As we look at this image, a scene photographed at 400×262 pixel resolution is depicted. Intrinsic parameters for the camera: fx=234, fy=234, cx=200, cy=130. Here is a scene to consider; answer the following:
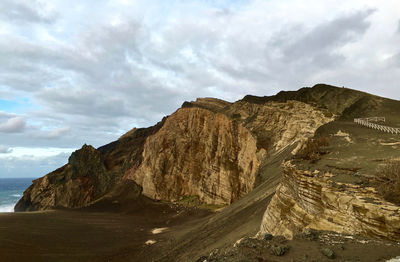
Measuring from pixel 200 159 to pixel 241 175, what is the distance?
13775 mm

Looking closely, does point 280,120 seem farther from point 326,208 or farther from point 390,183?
point 390,183

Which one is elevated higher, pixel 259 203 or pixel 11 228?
pixel 259 203

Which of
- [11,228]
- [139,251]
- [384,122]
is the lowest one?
[139,251]

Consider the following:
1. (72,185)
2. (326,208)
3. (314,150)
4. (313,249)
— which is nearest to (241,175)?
(314,150)

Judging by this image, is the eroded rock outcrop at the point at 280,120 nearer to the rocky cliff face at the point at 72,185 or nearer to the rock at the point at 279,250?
the rock at the point at 279,250

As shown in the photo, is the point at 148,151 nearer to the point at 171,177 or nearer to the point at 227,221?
the point at 171,177

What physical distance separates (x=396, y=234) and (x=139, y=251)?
24904 mm

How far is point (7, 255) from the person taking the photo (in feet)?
77.9

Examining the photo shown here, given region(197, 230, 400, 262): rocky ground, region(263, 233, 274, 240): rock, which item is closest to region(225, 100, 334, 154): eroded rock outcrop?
region(197, 230, 400, 262): rocky ground

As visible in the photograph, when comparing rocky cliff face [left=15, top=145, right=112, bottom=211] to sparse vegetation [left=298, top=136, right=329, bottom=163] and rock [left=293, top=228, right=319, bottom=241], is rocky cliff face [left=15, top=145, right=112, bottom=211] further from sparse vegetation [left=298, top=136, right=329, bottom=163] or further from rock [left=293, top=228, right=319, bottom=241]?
rock [left=293, top=228, right=319, bottom=241]

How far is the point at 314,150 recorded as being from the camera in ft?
45.0

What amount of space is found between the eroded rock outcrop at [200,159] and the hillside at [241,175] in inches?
8.7

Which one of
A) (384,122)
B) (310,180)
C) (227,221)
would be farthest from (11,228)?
(384,122)

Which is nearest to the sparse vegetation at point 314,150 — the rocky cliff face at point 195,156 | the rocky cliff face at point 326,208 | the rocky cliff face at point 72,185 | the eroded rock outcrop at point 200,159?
the rocky cliff face at point 326,208
